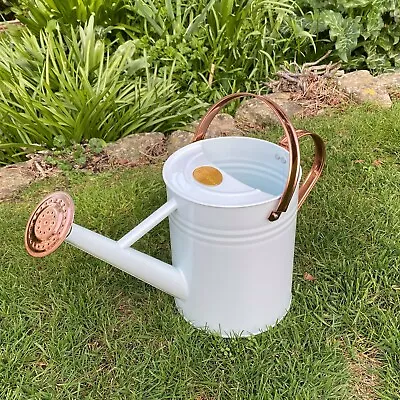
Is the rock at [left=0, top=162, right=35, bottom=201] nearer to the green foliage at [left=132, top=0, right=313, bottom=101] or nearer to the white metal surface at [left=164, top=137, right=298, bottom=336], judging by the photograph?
the green foliage at [left=132, top=0, right=313, bottom=101]

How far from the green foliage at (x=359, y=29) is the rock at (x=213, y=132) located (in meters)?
0.95

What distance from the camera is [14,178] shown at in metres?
2.62

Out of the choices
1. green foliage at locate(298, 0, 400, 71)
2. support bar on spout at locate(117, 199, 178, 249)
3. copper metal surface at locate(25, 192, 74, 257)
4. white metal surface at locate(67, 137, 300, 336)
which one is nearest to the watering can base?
white metal surface at locate(67, 137, 300, 336)

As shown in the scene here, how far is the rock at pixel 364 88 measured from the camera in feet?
10.3

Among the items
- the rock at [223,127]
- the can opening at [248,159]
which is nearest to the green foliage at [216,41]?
the rock at [223,127]

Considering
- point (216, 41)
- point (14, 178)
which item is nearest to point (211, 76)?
point (216, 41)

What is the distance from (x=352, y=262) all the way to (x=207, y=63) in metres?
1.62

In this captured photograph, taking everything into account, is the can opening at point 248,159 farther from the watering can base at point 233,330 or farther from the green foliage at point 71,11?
the green foliage at point 71,11

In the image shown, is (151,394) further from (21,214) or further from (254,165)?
(21,214)

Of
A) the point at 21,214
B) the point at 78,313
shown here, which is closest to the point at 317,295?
the point at 78,313

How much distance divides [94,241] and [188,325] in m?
0.46

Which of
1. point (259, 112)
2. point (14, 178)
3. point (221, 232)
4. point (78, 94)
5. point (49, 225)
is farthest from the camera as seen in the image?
point (259, 112)

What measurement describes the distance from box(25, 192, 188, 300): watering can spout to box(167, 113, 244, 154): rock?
1183 mm

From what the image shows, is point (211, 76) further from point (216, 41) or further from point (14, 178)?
point (14, 178)
